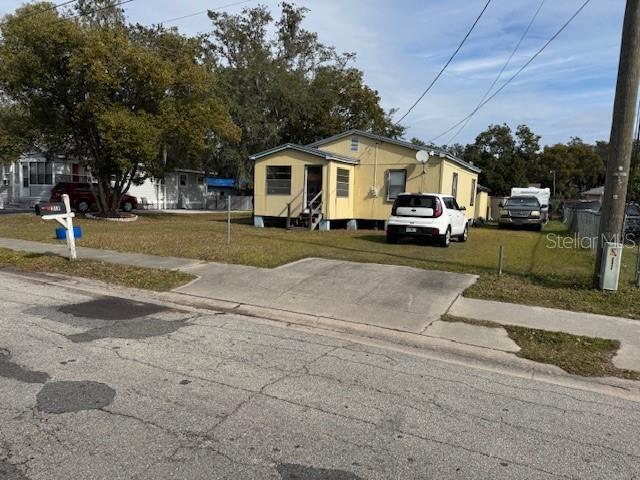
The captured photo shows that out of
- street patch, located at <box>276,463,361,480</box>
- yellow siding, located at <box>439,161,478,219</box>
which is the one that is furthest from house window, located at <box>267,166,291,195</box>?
street patch, located at <box>276,463,361,480</box>

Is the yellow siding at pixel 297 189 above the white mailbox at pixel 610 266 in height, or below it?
above

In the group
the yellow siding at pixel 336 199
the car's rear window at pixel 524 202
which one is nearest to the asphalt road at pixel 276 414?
the yellow siding at pixel 336 199

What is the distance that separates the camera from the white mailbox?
27.3 feet

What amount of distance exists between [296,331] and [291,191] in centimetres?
1481

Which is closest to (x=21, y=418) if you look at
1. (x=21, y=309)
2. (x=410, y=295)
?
(x=21, y=309)

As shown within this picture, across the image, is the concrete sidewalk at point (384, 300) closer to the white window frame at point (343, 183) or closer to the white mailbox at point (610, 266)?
the white mailbox at point (610, 266)

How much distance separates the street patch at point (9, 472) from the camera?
3.03m

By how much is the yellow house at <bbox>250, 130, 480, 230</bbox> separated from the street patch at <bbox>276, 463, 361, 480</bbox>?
17.0 metres

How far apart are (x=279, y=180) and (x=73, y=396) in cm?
1760

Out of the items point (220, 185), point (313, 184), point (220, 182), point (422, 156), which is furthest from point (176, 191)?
point (422, 156)

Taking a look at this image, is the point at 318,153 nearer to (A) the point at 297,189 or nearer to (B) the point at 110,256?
(A) the point at 297,189

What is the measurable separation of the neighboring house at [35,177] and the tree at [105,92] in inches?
297

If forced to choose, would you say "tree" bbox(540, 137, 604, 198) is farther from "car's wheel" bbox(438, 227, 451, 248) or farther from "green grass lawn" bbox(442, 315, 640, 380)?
"green grass lawn" bbox(442, 315, 640, 380)

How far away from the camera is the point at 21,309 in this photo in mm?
7082
